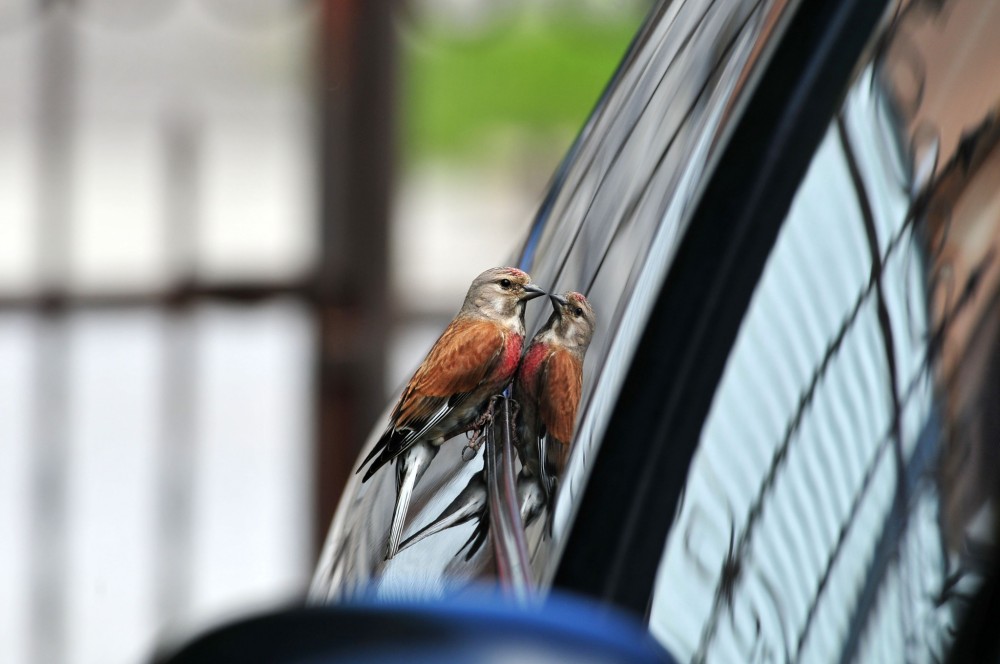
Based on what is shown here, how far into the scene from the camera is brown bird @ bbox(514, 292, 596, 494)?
0.42 metres

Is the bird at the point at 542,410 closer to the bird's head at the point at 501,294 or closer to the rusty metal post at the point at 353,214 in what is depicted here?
the bird's head at the point at 501,294

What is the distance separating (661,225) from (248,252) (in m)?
2.08

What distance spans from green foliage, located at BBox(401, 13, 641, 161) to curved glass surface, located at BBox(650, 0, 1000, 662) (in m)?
1.92

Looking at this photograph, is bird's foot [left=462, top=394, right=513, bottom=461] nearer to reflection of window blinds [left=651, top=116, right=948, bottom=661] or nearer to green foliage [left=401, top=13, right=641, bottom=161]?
reflection of window blinds [left=651, top=116, right=948, bottom=661]

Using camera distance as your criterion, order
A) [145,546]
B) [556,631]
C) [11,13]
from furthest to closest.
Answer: [145,546]
[11,13]
[556,631]

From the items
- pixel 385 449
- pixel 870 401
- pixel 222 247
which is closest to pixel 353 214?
pixel 222 247

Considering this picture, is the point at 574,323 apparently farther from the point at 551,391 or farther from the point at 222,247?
the point at 222,247

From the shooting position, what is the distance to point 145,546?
2479 millimetres

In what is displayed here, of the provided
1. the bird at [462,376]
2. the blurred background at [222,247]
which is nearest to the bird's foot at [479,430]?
the bird at [462,376]

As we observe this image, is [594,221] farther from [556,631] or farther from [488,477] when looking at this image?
[556,631]

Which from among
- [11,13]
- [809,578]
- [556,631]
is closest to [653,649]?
[556,631]

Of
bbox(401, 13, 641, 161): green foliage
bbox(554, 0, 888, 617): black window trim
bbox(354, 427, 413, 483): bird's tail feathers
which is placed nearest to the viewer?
bbox(554, 0, 888, 617): black window trim

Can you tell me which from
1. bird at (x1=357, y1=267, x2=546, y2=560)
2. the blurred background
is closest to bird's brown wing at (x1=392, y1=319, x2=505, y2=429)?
bird at (x1=357, y1=267, x2=546, y2=560)

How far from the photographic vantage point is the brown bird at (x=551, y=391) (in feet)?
1.37
